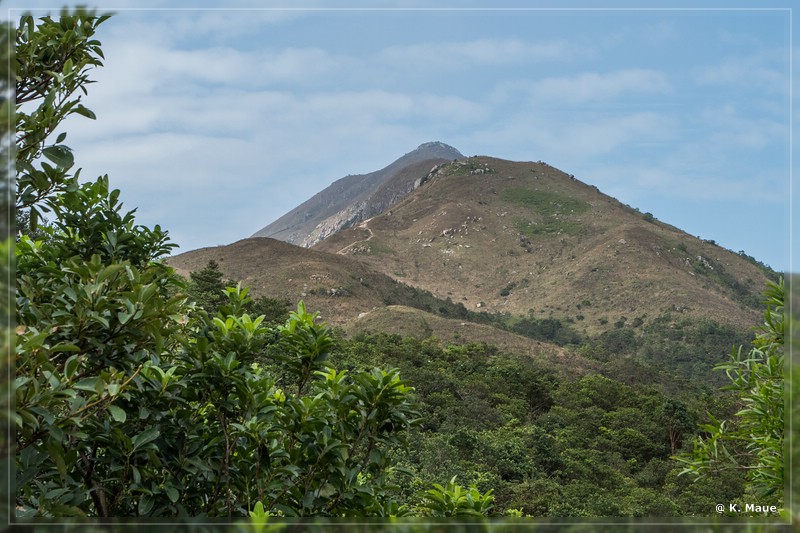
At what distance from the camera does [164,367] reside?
78.0 inches

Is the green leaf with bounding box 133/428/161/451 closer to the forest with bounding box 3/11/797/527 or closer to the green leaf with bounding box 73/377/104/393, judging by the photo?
the forest with bounding box 3/11/797/527

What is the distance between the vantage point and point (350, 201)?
92.9 metres

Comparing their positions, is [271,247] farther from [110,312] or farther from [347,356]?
[110,312]

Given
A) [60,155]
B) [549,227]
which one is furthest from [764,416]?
[549,227]

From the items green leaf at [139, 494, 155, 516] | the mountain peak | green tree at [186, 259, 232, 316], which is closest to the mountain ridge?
green tree at [186, 259, 232, 316]

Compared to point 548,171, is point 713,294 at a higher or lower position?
lower

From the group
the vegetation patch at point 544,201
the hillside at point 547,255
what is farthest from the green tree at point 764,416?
the vegetation patch at point 544,201

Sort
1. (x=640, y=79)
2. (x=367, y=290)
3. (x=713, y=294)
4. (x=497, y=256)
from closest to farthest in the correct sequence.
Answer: (x=640, y=79)
(x=367, y=290)
(x=713, y=294)
(x=497, y=256)

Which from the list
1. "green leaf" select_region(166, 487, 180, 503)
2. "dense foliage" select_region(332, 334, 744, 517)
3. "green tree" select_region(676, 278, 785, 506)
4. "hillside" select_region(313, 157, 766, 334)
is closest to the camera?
"green leaf" select_region(166, 487, 180, 503)

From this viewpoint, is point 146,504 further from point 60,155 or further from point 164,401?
point 60,155

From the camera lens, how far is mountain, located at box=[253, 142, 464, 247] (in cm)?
7975

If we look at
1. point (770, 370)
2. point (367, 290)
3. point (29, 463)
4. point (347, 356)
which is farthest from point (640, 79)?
point (367, 290)

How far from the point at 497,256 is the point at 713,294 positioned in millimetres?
15526

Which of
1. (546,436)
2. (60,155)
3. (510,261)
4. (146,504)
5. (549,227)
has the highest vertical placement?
(549,227)
